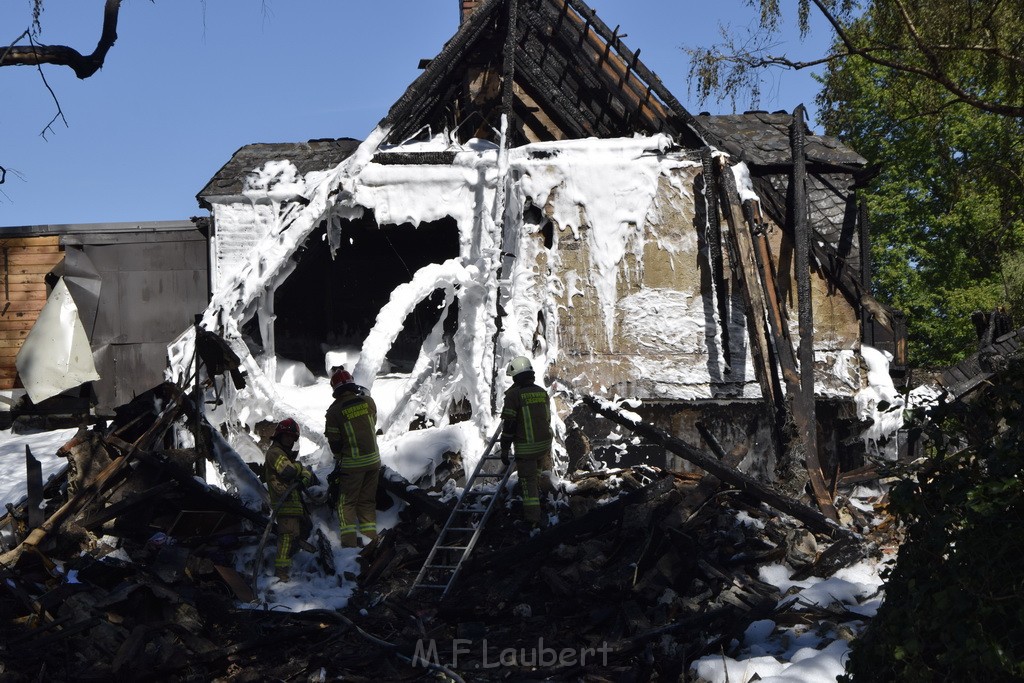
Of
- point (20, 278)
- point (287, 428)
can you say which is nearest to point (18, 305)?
point (20, 278)

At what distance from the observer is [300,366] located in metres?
13.1

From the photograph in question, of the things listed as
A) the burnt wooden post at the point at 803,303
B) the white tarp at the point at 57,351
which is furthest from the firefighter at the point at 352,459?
the white tarp at the point at 57,351

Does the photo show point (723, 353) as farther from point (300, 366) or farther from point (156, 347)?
point (156, 347)

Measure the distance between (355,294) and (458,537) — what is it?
6273 millimetres

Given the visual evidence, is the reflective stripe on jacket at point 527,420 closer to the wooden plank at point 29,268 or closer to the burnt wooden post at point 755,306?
the burnt wooden post at point 755,306

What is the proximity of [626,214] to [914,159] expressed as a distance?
61.4ft

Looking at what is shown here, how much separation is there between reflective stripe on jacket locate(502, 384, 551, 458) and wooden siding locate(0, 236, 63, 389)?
8.21 metres

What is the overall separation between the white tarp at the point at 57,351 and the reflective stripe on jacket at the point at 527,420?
23.6 ft

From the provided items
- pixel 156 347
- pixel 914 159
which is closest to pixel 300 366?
pixel 156 347

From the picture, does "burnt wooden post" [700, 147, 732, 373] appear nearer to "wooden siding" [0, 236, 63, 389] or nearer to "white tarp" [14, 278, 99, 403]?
"white tarp" [14, 278, 99, 403]

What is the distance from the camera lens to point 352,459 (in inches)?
332

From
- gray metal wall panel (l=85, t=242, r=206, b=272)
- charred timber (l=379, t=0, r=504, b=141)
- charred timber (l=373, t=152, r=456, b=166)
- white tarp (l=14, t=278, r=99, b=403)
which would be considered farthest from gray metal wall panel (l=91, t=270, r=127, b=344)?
charred timber (l=379, t=0, r=504, b=141)

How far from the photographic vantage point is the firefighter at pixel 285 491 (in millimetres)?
8211

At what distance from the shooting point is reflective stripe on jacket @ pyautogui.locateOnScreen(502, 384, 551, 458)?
8.53 meters
